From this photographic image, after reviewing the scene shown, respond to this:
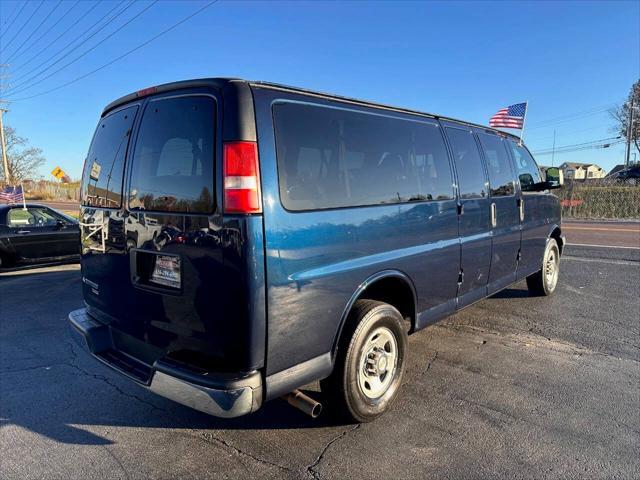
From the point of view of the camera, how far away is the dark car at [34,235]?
8906mm

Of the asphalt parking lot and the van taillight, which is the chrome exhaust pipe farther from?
the van taillight

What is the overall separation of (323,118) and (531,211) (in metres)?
3.76

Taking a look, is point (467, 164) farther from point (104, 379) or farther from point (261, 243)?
point (104, 379)

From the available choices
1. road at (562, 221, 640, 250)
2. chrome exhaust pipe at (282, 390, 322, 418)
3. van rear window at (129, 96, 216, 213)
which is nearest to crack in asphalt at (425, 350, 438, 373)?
chrome exhaust pipe at (282, 390, 322, 418)

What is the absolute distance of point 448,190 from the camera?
12.9 feet

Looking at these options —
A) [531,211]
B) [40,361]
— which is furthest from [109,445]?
[531,211]

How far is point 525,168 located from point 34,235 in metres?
9.33

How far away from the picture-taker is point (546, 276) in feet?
20.7

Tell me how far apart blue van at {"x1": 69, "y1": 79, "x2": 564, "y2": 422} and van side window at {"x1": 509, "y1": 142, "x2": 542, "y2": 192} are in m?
1.94

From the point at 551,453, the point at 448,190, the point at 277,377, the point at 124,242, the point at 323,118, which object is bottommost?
the point at 551,453

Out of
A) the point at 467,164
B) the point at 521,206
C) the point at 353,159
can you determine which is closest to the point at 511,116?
the point at 521,206

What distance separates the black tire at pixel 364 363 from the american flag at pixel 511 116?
537 inches

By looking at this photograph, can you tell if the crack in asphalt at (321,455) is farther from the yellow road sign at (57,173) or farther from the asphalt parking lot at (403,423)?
the yellow road sign at (57,173)

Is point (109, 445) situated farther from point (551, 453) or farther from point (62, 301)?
point (62, 301)
